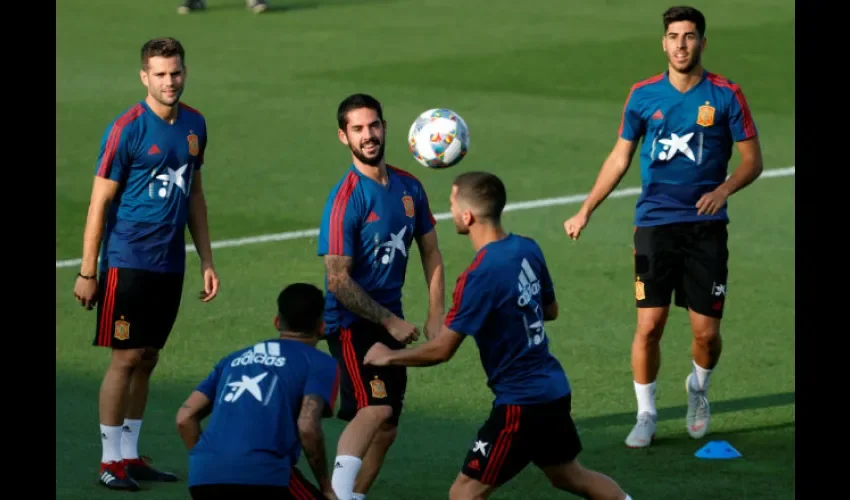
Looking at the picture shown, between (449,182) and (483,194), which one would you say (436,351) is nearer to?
(483,194)

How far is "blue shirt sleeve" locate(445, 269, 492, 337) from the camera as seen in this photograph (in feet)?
24.8

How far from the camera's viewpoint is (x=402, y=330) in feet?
27.2

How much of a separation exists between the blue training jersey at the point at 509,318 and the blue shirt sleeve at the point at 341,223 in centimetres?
102

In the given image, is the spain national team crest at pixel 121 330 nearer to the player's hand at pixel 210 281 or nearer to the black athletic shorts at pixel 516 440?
the player's hand at pixel 210 281

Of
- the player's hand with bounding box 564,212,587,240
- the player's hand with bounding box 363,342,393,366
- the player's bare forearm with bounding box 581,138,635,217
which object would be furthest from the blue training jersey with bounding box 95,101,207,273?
the player's bare forearm with bounding box 581,138,635,217

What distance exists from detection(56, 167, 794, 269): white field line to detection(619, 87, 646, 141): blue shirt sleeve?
21.5ft

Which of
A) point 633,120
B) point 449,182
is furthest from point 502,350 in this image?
point 449,182

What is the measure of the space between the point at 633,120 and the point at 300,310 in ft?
13.1

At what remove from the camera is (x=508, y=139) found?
20.8m

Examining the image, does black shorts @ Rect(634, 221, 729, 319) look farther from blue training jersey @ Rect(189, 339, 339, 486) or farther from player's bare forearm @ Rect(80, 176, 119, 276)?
blue training jersey @ Rect(189, 339, 339, 486)
